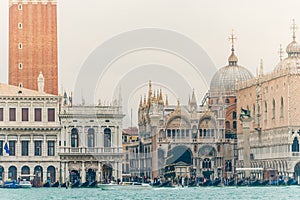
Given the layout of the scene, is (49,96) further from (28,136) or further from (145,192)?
(145,192)

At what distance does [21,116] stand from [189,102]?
21726 millimetres

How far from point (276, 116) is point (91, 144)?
58.3 feet

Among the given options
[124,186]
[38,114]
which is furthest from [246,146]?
[124,186]

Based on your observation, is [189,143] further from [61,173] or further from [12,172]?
[12,172]

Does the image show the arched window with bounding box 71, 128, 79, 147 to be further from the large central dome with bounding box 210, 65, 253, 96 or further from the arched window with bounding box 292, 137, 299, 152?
the large central dome with bounding box 210, 65, 253, 96

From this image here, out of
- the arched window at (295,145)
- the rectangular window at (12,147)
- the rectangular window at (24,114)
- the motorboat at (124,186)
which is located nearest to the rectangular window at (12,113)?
the rectangular window at (24,114)

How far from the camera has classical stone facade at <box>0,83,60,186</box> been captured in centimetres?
10600

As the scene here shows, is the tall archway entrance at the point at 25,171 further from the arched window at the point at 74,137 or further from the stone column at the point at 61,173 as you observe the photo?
the arched window at the point at 74,137

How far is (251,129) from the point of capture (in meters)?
119

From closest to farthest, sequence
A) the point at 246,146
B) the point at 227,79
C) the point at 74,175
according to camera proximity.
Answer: the point at 74,175
the point at 246,146
the point at 227,79

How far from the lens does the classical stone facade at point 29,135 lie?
106m

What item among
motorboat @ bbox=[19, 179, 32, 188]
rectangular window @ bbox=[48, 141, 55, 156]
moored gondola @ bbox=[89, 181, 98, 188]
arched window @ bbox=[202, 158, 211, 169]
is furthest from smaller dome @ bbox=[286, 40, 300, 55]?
motorboat @ bbox=[19, 179, 32, 188]

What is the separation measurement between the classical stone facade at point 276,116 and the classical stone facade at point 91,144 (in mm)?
14164

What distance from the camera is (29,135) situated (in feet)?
348
